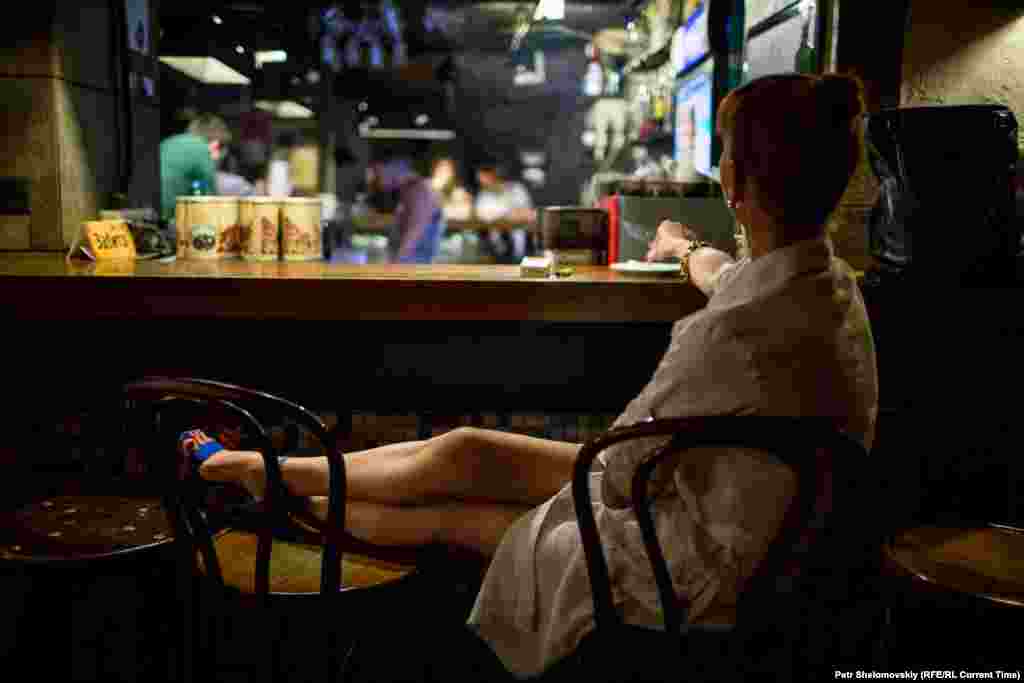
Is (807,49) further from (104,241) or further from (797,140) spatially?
(104,241)

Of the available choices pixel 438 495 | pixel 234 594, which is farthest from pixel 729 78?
pixel 234 594

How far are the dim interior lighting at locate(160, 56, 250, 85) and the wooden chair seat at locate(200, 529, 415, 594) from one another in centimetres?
334

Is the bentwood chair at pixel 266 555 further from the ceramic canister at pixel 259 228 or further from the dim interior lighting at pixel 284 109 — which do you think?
the dim interior lighting at pixel 284 109

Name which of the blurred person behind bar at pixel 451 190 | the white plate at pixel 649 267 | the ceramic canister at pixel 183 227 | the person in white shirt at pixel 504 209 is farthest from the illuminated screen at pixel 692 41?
the blurred person behind bar at pixel 451 190

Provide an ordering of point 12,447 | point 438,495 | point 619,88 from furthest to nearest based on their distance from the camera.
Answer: point 619,88
point 12,447
point 438,495

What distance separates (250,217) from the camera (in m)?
3.04

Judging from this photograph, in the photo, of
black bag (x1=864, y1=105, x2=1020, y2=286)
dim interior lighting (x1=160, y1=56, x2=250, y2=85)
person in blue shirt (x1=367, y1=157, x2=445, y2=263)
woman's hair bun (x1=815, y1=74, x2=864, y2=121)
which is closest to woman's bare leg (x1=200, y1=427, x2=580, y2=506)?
woman's hair bun (x1=815, y1=74, x2=864, y2=121)

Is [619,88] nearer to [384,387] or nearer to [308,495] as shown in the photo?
[384,387]

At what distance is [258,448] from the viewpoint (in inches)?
64.7

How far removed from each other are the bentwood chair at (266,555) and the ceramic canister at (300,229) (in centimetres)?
114

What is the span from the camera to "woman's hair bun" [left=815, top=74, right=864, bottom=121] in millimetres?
1583

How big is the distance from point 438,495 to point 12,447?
149cm

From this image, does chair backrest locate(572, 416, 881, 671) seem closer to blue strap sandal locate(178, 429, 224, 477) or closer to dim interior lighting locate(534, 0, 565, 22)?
blue strap sandal locate(178, 429, 224, 477)

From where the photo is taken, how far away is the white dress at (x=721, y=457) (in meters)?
1.55
